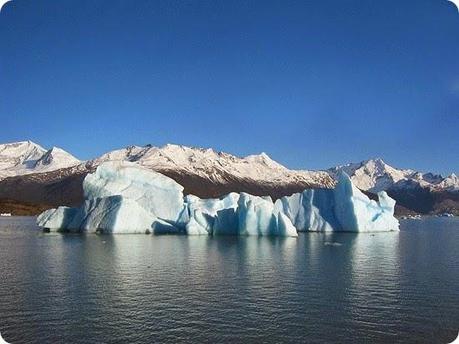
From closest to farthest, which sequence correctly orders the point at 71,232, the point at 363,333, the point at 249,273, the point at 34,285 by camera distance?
the point at 363,333
the point at 34,285
the point at 249,273
the point at 71,232

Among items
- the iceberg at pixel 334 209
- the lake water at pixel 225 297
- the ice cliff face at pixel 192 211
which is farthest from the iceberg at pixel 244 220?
the lake water at pixel 225 297

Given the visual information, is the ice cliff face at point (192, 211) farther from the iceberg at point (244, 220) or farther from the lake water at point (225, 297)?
the lake water at point (225, 297)

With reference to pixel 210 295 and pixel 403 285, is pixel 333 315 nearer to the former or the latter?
pixel 210 295

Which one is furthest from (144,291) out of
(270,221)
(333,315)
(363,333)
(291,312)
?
(270,221)

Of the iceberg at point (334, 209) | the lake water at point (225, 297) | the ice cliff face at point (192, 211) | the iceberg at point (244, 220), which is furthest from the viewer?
the iceberg at point (334, 209)

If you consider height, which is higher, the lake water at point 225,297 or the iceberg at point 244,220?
the iceberg at point 244,220

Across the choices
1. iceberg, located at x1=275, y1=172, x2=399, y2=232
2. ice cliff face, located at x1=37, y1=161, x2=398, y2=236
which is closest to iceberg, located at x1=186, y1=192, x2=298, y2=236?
ice cliff face, located at x1=37, y1=161, x2=398, y2=236
